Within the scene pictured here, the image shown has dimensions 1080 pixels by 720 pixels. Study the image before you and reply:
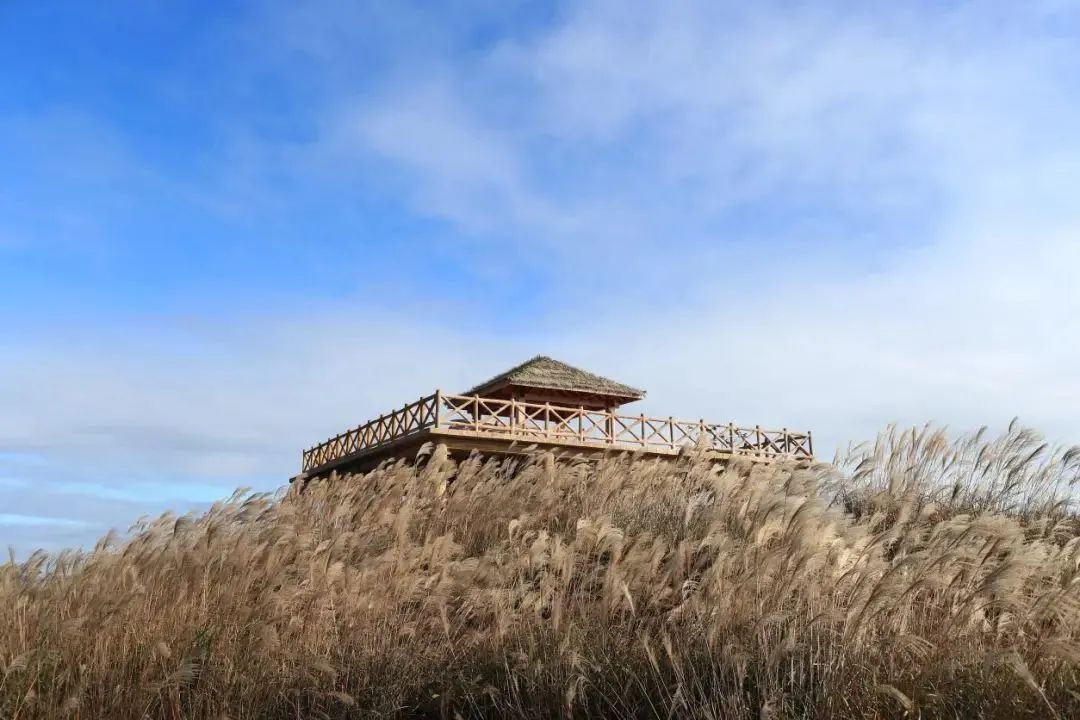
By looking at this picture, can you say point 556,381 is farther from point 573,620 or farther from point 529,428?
point 573,620

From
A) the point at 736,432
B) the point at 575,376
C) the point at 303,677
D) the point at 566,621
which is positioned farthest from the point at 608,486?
the point at 575,376

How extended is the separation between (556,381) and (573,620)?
57.4 feet

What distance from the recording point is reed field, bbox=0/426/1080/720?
14.6 feet

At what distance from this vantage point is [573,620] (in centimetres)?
576

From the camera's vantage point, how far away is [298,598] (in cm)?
648

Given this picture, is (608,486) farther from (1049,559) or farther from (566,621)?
(1049,559)

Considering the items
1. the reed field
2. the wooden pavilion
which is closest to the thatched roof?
the wooden pavilion

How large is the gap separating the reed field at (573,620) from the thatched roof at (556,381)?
14502mm

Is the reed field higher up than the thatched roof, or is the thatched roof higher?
the thatched roof

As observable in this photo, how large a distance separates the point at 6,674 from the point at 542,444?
14135mm

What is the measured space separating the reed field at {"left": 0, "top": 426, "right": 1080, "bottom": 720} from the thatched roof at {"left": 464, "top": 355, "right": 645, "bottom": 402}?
1450 centimetres

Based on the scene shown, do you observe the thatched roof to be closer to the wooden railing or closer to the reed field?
the wooden railing

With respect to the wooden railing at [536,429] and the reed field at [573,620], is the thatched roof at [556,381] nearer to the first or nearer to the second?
the wooden railing at [536,429]

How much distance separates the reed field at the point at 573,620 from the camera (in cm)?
446
